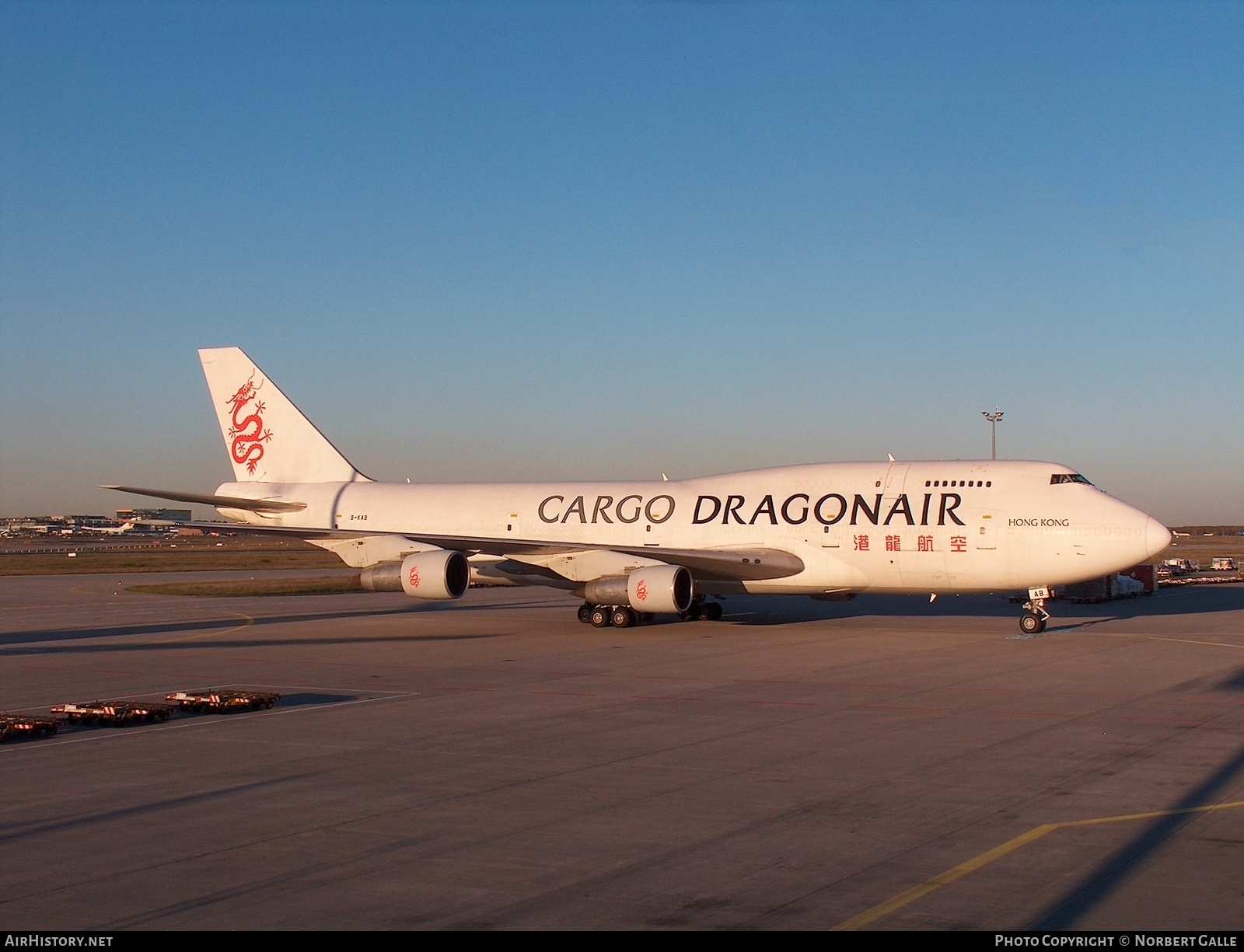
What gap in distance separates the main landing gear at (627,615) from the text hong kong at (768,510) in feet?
8.93

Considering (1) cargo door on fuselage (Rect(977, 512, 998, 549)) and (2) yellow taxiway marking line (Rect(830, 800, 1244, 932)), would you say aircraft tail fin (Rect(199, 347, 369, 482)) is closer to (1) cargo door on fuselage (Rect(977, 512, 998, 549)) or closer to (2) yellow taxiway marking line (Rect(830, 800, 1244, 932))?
(1) cargo door on fuselage (Rect(977, 512, 998, 549))

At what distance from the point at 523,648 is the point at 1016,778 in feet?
53.1

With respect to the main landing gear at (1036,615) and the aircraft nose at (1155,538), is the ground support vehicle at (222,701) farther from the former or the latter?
the aircraft nose at (1155,538)

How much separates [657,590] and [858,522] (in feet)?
18.3

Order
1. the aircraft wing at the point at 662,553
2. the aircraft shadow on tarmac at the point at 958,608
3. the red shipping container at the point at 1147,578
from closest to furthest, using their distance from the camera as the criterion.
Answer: the aircraft wing at the point at 662,553
the aircraft shadow on tarmac at the point at 958,608
the red shipping container at the point at 1147,578

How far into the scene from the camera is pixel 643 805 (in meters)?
11.6

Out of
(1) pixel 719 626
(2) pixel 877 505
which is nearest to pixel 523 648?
(1) pixel 719 626


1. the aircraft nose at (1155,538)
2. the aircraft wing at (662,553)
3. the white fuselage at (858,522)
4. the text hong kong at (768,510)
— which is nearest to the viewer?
the aircraft nose at (1155,538)

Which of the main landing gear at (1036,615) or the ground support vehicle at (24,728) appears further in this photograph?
the main landing gear at (1036,615)

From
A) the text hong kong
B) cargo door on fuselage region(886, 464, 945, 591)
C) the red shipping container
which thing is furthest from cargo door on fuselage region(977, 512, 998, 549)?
the red shipping container

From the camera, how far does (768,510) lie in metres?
32.2

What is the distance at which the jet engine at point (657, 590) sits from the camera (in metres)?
29.8

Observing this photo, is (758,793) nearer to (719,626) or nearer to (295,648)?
(295,648)

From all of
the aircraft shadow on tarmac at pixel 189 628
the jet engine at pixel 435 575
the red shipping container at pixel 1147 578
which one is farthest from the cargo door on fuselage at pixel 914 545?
the red shipping container at pixel 1147 578
